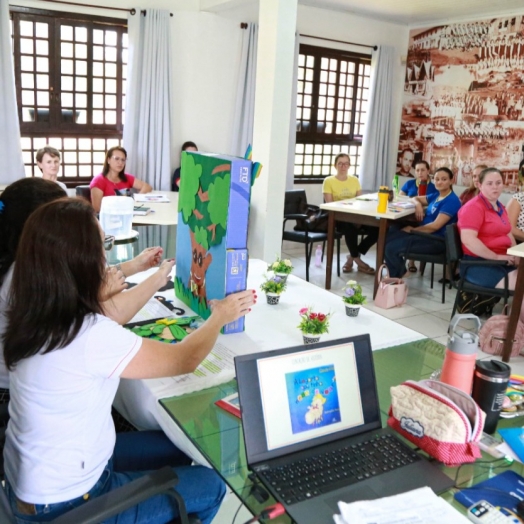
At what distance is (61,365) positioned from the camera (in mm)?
1231

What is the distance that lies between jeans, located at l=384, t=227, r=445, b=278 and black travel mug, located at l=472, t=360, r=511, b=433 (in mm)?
3525

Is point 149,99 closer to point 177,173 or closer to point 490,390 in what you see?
point 177,173

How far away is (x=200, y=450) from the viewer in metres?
1.28

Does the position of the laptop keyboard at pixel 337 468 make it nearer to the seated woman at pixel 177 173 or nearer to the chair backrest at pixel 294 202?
the chair backrest at pixel 294 202

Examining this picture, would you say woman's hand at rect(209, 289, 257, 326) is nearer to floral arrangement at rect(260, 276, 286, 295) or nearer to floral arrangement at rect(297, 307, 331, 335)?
floral arrangement at rect(297, 307, 331, 335)

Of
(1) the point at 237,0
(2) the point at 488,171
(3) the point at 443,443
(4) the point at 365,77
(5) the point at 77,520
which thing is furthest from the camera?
(4) the point at 365,77

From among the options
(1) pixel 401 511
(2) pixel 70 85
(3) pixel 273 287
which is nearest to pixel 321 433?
(1) pixel 401 511

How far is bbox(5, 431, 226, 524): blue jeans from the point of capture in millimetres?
1265

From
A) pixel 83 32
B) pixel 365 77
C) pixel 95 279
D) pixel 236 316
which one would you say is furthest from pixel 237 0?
pixel 95 279

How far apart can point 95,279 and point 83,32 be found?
478cm

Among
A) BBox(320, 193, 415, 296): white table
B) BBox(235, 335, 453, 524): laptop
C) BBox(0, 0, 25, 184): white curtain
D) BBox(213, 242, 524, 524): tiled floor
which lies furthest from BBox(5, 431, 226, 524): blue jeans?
BBox(0, 0, 25, 184): white curtain

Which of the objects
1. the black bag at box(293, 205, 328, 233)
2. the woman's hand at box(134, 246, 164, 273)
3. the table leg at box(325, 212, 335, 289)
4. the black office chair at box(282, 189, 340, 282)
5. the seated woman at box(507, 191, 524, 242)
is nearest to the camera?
the woman's hand at box(134, 246, 164, 273)

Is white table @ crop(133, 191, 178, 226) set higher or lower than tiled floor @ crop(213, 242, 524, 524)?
higher

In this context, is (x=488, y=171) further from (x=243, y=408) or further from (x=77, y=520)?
(x=77, y=520)
